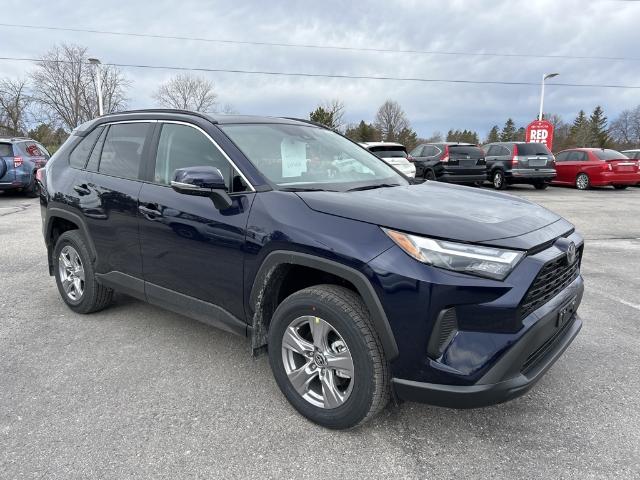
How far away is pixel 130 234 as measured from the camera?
3.48 metres

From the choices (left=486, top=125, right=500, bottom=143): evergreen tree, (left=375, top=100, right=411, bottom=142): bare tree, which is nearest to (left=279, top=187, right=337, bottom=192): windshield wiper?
(left=375, top=100, right=411, bottom=142): bare tree

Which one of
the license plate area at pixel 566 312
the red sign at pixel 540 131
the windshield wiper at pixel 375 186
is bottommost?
the license plate area at pixel 566 312

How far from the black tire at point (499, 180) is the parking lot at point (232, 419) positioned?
1382 centimetres

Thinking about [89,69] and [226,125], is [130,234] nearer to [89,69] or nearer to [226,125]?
[226,125]

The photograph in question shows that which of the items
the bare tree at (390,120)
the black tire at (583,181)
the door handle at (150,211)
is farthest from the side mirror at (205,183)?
the bare tree at (390,120)

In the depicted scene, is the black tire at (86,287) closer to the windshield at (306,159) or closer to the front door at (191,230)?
the front door at (191,230)

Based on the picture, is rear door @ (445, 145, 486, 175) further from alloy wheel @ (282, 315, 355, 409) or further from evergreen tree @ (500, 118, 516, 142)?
evergreen tree @ (500, 118, 516, 142)

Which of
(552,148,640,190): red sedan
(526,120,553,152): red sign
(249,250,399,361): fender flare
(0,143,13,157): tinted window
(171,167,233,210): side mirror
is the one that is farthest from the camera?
(526,120,553,152): red sign

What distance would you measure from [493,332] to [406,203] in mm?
850

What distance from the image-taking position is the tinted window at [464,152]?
52.3 ft

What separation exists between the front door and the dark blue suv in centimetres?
1

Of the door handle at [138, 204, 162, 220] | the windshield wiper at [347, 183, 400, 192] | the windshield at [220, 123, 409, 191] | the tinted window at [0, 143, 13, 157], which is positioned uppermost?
the tinted window at [0, 143, 13, 157]

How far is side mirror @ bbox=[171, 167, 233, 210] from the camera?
2.69 m

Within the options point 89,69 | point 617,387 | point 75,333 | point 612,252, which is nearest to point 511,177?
point 612,252
